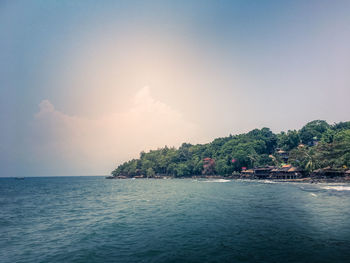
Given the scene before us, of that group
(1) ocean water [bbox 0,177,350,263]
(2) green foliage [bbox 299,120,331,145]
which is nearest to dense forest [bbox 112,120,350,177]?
(2) green foliage [bbox 299,120,331,145]

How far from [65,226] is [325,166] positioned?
3384 inches

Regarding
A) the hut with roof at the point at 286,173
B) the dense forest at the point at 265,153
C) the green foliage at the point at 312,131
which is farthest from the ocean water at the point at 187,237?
the green foliage at the point at 312,131

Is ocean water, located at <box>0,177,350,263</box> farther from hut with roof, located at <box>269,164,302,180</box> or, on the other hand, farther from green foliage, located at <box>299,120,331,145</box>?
green foliage, located at <box>299,120,331,145</box>

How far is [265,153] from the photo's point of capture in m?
130

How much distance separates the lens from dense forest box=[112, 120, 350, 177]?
73.9m

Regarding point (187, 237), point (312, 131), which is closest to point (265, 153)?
point (312, 131)

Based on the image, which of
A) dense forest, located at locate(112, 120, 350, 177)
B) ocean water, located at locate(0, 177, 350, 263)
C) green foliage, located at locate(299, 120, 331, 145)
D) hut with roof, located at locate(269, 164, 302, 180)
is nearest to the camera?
ocean water, located at locate(0, 177, 350, 263)

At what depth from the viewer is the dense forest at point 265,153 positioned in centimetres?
7394

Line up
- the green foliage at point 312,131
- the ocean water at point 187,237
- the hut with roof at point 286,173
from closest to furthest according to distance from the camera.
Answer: the ocean water at point 187,237
the hut with roof at point 286,173
the green foliage at point 312,131

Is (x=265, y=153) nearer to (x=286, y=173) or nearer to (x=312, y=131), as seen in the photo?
(x=312, y=131)

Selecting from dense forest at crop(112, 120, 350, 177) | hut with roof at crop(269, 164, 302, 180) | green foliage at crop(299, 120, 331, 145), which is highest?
green foliage at crop(299, 120, 331, 145)

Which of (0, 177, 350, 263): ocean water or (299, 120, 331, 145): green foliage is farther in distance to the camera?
(299, 120, 331, 145): green foliage

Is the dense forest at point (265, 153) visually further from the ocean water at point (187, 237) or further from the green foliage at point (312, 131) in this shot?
the ocean water at point (187, 237)

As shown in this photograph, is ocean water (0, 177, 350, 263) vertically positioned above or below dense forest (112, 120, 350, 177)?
below
